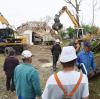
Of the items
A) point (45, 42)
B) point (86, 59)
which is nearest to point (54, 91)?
point (86, 59)

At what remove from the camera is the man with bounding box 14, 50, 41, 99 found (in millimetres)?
7730

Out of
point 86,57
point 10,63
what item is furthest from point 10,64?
point 86,57

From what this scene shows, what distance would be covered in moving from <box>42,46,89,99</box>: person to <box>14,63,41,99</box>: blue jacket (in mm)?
2418

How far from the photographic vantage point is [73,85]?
207 inches

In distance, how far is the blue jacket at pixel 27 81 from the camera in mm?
7727

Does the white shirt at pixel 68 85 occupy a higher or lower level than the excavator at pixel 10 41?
higher

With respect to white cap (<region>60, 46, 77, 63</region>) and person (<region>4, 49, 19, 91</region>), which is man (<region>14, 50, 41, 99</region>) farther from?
person (<region>4, 49, 19, 91</region>)

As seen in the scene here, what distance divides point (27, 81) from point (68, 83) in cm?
269

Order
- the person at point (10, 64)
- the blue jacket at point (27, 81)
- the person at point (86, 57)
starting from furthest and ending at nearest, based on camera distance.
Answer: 1. the person at point (10, 64)
2. the person at point (86, 57)
3. the blue jacket at point (27, 81)

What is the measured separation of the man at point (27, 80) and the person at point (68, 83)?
7.95ft

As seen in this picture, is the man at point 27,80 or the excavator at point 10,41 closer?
the man at point 27,80

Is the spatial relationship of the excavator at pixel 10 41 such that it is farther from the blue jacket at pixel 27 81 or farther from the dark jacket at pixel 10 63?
the blue jacket at pixel 27 81

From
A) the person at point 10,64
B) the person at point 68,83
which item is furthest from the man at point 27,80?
the person at point 10,64

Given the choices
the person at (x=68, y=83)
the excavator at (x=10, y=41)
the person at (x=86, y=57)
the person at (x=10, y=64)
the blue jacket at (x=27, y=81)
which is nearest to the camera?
the person at (x=68, y=83)
